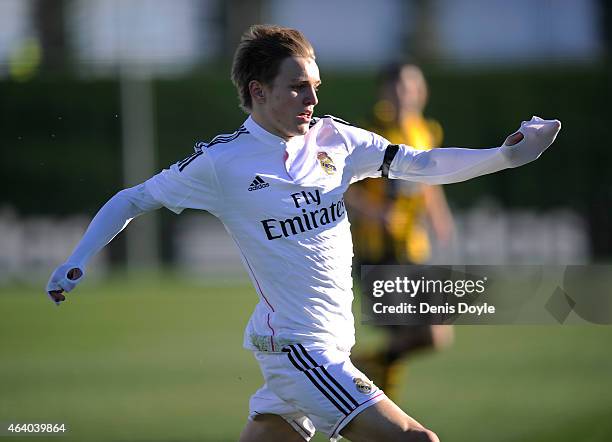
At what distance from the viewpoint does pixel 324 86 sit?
13531mm

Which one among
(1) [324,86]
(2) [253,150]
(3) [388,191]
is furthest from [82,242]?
(1) [324,86]

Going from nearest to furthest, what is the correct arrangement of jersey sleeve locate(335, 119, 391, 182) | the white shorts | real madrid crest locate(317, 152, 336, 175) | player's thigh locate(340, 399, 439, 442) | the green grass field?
player's thigh locate(340, 399, 439, 442) < the white shorts < real madrid crest locate(317, 152, 336, 175) < jersey sleeve locate(335, 119, 391, 182) < the green grass field

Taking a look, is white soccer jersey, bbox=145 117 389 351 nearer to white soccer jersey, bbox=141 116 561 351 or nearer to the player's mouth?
white soccer jersey, bbox=141 116 561 351

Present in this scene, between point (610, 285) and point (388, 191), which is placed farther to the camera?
point (388, 191)

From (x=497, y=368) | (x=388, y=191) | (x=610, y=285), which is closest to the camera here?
(x=610, y=285)

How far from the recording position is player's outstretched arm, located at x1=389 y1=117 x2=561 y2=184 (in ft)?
13.5

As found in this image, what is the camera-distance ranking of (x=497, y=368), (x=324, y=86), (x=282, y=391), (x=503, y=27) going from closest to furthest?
(x=282, y=391), (x=497, y=368), (x=324, y=86), (x=503, y=27)

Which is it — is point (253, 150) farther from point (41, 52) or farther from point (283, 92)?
point (41, 52)

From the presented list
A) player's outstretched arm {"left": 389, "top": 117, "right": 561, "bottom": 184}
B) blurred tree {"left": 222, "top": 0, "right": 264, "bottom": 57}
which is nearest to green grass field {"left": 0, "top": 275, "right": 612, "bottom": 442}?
player's outstretched arm {"left": 389, "top": 117, "right": 561, "bottom": 184}

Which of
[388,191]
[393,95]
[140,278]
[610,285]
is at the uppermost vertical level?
[393,95]

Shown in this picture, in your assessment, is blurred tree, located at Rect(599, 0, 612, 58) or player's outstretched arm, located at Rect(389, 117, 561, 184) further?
blurred tree, located at Rect(599, 0, 612, 58)

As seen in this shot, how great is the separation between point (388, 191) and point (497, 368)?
2.26 m

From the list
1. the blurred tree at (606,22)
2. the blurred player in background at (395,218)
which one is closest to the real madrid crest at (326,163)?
the blurred player in background at (395,218)

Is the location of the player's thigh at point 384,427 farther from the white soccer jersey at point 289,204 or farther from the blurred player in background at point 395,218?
the blurred player in background at point 395,218
